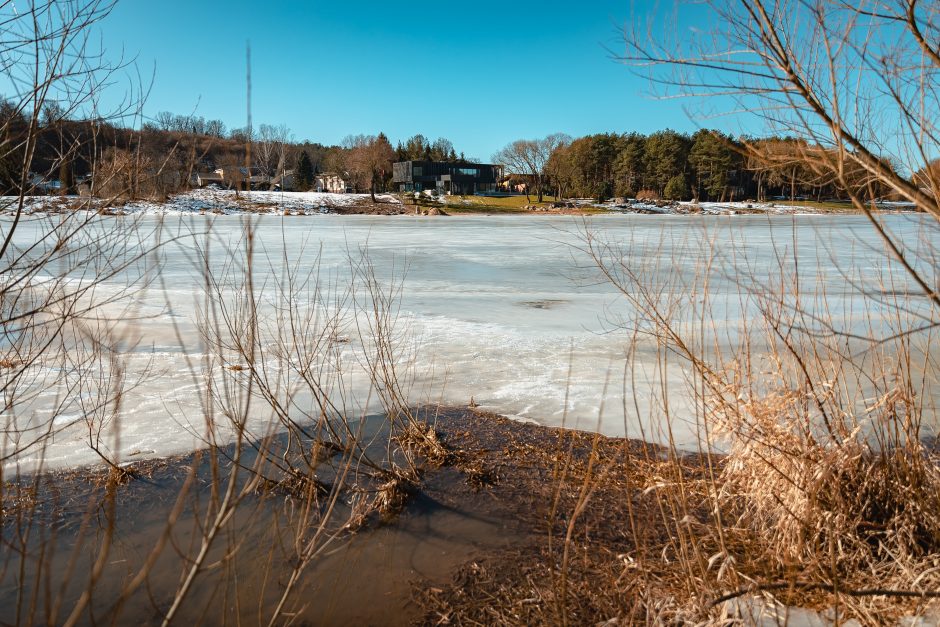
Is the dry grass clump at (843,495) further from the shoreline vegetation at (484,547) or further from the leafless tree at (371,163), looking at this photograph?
the leafless tree at (371,163)

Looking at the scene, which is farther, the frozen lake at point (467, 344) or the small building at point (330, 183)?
the small building at point (330, 183)

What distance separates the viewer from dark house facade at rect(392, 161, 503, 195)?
212 ft

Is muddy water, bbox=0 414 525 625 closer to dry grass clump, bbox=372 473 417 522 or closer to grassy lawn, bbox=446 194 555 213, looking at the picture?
dry grass clump, bbox=372 473 417 522

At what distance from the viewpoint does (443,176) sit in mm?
64875

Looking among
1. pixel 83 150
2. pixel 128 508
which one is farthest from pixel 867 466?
pixel 83 150

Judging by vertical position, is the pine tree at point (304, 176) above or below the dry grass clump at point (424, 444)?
above

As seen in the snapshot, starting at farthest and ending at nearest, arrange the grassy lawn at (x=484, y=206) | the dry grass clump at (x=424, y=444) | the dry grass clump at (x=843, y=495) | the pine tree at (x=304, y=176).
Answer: the pine tree at (x=304, y=176), the grassy lawn at (x=484, y=206), the dry grass clump at (x=424, y=444), the dry grass clump at (x=843, y=495)

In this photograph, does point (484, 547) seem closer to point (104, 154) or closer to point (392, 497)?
point (392, 497)

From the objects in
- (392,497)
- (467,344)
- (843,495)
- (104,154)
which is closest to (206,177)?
(104,154)

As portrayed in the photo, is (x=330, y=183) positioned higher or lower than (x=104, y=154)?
higher

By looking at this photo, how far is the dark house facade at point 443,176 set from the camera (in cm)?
6475

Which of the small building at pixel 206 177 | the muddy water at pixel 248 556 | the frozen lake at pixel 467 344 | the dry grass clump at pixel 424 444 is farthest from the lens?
the dry grass clump at pixel 424 444

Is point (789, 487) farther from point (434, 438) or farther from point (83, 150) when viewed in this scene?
point (83, 150)

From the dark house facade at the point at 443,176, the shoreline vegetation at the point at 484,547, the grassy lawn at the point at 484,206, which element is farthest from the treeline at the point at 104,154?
the dark house facade at the point at 443,176
